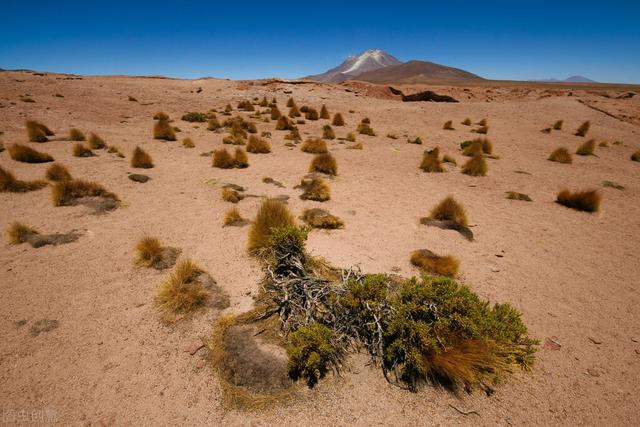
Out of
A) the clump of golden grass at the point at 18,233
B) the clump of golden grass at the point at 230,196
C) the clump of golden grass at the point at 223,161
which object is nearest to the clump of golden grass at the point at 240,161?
the clump of golden grass at the point at 223,161

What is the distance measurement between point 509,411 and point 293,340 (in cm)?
205

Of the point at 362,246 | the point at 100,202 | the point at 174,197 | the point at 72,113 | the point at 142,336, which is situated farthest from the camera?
the point at 72,113

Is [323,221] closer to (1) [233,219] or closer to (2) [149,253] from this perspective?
(1) [233,219]

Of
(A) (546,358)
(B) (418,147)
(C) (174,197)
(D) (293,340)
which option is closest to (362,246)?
(D) (293,340)

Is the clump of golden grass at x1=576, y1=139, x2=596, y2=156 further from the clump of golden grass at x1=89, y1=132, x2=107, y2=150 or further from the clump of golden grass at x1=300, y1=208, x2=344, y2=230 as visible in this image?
the clump of golden grass at x1=89, y1=132, x2=107, y2=150

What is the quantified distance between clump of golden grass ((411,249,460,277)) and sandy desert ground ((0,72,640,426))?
0.54ft

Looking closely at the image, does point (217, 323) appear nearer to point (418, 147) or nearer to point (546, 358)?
point (546, 358)

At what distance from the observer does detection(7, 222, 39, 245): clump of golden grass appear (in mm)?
4566

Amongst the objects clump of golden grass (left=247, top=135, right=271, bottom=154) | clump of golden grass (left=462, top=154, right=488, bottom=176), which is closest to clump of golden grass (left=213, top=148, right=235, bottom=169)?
clump of golden grass (left=247, top=135, right=271, bottom=154)

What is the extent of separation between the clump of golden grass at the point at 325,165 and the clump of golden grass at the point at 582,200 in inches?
226

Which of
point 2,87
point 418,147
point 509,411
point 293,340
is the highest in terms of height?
point 2,87

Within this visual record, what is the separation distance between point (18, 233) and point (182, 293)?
3339 mm

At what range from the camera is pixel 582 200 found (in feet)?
22.2

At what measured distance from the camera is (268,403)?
8.43ft
